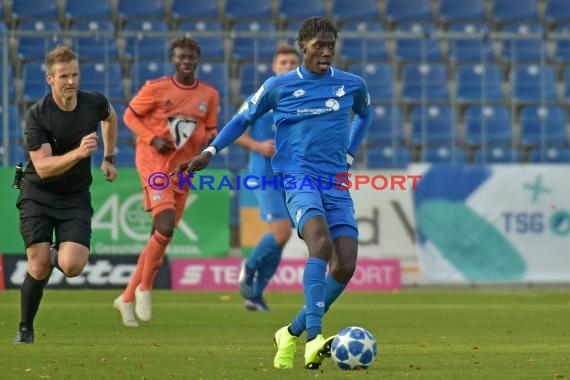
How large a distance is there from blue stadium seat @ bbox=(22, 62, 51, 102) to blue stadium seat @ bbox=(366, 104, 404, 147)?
5085 millimetres

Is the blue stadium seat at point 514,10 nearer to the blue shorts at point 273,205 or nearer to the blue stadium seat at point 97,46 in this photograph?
the blue stadium seat at point 97,46

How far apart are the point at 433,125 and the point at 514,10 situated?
188 inches

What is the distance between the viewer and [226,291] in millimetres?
17500

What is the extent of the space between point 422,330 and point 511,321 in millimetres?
1584

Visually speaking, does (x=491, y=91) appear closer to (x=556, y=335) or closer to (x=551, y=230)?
(x=551, y=230)

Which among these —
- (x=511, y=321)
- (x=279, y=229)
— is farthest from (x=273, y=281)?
(x=511, y=321)

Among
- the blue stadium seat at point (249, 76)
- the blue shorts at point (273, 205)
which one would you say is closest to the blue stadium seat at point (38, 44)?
the blue stadium seat at point (249, 76)

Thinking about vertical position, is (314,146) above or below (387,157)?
above

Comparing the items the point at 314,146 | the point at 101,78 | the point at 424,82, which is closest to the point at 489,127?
the point at 424,82

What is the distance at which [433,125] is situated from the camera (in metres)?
20.7

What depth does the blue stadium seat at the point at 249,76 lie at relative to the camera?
65.0ft

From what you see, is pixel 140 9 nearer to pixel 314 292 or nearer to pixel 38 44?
pixel 38 44

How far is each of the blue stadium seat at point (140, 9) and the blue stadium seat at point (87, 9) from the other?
27cm

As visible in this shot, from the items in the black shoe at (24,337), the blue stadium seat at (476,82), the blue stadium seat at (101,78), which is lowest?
the black shoe at (24,337)
